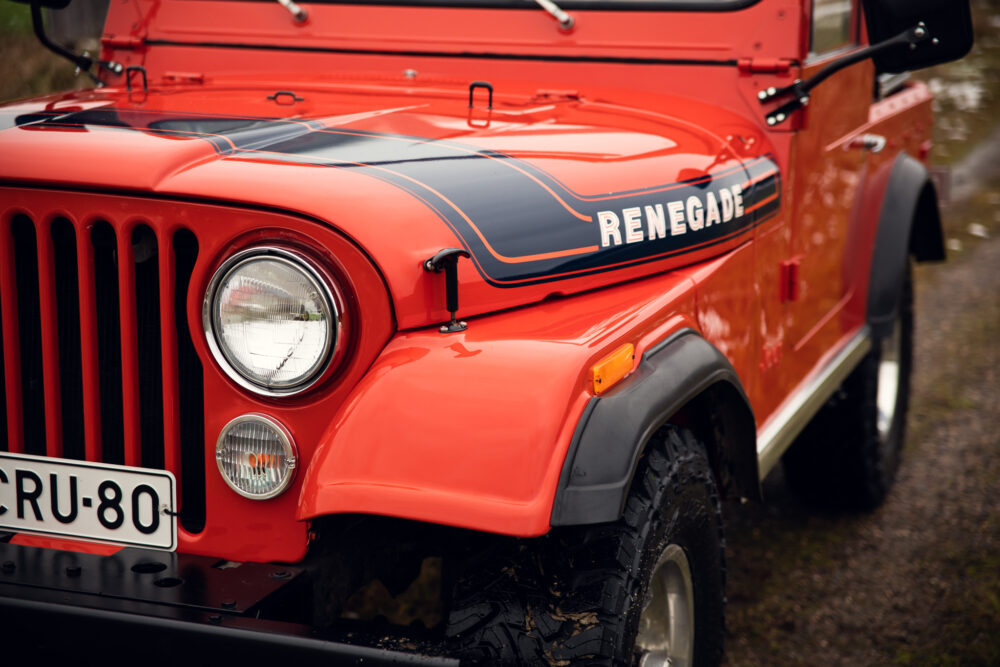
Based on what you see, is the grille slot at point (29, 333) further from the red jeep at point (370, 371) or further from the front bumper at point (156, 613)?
the front bumper at point (156, 613)

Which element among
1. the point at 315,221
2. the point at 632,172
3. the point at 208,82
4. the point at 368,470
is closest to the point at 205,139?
the point at 315,221

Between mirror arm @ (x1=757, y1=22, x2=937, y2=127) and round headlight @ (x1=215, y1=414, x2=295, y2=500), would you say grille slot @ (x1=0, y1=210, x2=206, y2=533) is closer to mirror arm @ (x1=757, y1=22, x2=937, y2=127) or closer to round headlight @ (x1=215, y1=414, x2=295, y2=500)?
round headlight @ (x1=215, y1=414, x2=295, y2=500)

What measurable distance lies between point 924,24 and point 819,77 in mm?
236

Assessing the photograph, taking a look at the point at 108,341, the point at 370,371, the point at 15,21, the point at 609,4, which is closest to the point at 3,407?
the point at 108,341

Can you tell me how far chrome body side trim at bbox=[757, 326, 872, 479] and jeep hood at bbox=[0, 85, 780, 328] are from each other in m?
0.54

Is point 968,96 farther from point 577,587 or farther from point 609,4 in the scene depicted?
point 577,587

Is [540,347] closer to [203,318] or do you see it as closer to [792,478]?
[203,318]

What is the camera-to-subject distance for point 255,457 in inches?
64.4

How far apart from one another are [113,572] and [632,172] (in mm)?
1208

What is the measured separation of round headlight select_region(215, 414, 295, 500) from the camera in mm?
1614

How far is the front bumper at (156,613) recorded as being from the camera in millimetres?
1461

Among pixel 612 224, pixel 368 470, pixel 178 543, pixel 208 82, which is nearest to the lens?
pixel 368 470

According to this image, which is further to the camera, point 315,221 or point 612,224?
point 612,224

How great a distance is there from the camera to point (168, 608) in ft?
4.92
